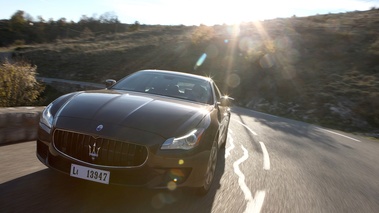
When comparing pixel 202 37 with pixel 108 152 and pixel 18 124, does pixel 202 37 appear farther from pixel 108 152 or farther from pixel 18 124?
pixel 108 152

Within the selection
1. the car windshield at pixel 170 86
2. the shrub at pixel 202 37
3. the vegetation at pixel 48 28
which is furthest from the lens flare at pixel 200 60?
the vegetation at pixel 48 28

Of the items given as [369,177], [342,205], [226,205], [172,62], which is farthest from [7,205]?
[172,62]

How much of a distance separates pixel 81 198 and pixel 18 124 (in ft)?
9.82

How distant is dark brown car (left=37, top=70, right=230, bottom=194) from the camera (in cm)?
352

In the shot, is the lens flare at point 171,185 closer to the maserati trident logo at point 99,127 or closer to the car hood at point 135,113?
the car hood at point 135,113

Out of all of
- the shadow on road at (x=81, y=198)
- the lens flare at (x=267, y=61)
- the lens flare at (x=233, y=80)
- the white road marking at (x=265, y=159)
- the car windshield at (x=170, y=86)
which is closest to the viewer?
the shadow on road at (x=81, y=198)

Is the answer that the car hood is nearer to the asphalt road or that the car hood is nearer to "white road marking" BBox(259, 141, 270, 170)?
the asphalt road

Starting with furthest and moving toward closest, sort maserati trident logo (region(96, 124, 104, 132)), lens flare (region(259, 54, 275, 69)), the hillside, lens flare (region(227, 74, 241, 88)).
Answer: lens flare (region(259, 54, 275, 69)) → lens flare (region(227, 74, 241, 88)) → the hillside → maserati trident logo (region(96, 124, 104, 132))

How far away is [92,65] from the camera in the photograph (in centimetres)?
4538

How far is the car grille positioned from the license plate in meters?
0.07

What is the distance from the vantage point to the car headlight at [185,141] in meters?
3.63

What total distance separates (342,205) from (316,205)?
1.40ft

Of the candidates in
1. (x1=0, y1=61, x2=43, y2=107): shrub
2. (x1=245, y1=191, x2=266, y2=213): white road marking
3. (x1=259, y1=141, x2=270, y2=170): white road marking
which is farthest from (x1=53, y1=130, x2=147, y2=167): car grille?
(x1=0, y1=61, x2=43, y2=107): shrub

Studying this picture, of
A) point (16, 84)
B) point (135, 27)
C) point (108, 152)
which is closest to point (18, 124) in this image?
point (108, 152)
